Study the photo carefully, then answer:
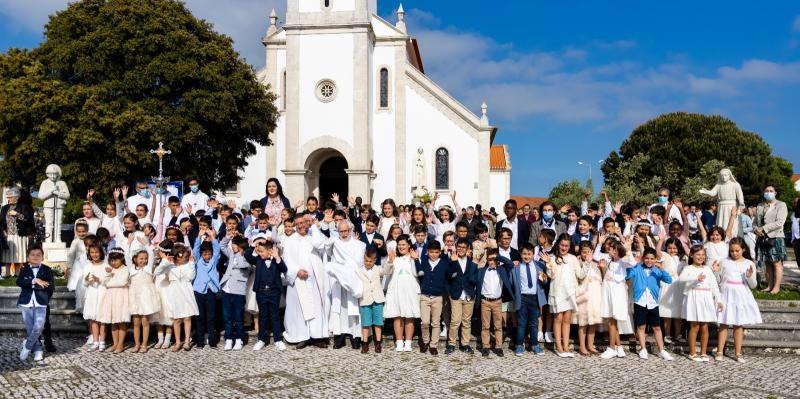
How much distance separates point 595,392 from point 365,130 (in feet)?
73.7

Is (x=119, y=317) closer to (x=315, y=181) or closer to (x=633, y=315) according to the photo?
(x=633, y=315)

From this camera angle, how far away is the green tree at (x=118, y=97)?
18.8 metres

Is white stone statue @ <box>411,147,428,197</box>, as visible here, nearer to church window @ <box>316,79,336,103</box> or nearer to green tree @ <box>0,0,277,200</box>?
church window @ <box>316,79,336,103</box>

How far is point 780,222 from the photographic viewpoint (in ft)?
32.3

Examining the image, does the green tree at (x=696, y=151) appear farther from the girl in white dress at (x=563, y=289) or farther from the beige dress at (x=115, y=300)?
the beige dress at (x=115, y=300)

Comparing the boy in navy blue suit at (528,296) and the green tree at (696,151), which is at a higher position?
the green tree at (696,151)

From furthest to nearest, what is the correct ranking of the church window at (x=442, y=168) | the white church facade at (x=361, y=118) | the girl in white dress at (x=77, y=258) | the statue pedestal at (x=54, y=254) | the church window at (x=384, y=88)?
the church window at (x=384, y=88)
the church window at (x=442, y=168)
the white church facade at (x=361, y=118)
the statue pedestal at (x=54, y=254)
the girl in white dress at (x=77, y=258)

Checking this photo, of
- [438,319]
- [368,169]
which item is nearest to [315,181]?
[368,169]

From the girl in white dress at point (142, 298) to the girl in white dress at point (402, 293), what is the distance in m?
3.24

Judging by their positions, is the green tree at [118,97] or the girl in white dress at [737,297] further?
the green tree at [118,97]

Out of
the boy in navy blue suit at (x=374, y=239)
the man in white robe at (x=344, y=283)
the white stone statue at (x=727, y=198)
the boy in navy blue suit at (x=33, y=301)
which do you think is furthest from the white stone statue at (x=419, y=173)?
the boy in navy blue suit at (x=33, y=301)

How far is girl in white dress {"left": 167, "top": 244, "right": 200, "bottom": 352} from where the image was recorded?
321 inches

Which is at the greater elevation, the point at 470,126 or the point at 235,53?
the point at 235,53

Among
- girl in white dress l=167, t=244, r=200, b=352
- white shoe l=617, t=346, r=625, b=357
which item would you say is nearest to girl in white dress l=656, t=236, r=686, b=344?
white shoe l=617, t=346, r=625, b=357
